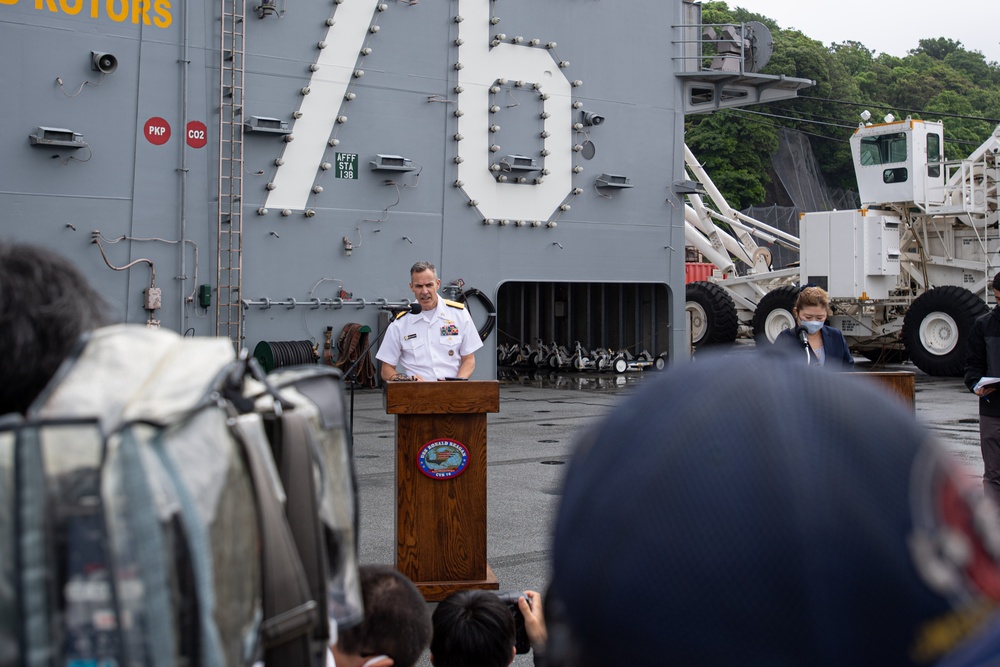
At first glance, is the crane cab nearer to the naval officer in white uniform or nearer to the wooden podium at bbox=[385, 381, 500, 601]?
the naval officer in white uniform

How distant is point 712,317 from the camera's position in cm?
2086

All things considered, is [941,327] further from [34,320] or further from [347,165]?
[34,320]

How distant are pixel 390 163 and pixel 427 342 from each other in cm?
841

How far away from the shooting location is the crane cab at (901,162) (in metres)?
18.3

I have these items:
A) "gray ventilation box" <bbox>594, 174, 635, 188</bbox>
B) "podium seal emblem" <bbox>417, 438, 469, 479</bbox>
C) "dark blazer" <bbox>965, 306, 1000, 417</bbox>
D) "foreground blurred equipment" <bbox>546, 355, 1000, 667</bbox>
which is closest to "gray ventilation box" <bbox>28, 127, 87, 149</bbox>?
"gray ventilation box" <bbox>594, 174, 635, 188</bbox>

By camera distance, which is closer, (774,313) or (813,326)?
(813,326)

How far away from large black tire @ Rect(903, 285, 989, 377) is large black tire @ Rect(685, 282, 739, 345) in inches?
160

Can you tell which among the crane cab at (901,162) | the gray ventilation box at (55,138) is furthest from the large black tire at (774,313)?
the gray ventilation box at (55,138)

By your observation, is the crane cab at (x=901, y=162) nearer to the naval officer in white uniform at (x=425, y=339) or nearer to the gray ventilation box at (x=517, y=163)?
the gray ventilation box at (x=517, y=163)

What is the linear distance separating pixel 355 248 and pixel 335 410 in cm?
1328

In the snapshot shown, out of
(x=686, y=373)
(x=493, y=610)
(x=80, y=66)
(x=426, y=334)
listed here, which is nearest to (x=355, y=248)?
(x=80, y=66)

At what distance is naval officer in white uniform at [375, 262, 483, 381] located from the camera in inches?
274

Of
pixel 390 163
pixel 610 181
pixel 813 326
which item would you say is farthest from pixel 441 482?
pixel 610 181

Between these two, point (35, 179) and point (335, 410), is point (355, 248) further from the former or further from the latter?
point (335, 410)
